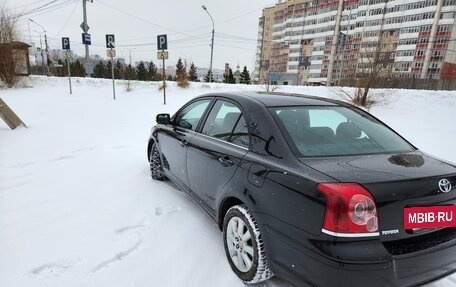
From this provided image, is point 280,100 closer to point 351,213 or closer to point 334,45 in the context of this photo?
point 351,213

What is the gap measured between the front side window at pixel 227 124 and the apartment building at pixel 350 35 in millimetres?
33705

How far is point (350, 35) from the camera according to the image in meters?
64.6

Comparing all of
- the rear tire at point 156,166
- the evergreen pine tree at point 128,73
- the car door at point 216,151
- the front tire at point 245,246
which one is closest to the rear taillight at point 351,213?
the front tire at point 245,246

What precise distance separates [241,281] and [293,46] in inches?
3198

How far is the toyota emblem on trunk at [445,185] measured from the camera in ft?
6.08

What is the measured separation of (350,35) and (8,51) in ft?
202

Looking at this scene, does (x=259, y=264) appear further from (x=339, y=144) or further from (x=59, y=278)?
(x=59, y=278)

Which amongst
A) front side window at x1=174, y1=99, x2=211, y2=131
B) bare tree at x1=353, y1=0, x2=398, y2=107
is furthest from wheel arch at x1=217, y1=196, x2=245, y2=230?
bare tree at x1=353, y1=0, x2=398, y2=107

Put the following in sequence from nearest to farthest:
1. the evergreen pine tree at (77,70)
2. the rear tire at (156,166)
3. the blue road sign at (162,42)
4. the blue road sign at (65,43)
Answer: the rear tire at (156,166), the blue road sign at (162,42), the blue road sign at (65,43), the evergreen pine tree at (77,70)

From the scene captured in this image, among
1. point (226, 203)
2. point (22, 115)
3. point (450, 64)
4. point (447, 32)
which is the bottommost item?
point (22, 115)

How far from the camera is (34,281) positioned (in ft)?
7.64

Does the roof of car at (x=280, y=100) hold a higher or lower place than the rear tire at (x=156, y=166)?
higher

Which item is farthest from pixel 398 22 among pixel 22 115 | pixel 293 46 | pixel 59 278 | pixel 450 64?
pixel 59 278

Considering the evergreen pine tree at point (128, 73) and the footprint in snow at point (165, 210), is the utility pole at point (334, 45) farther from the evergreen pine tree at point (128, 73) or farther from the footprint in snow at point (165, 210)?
the footprint in snow at point (165, 210)
